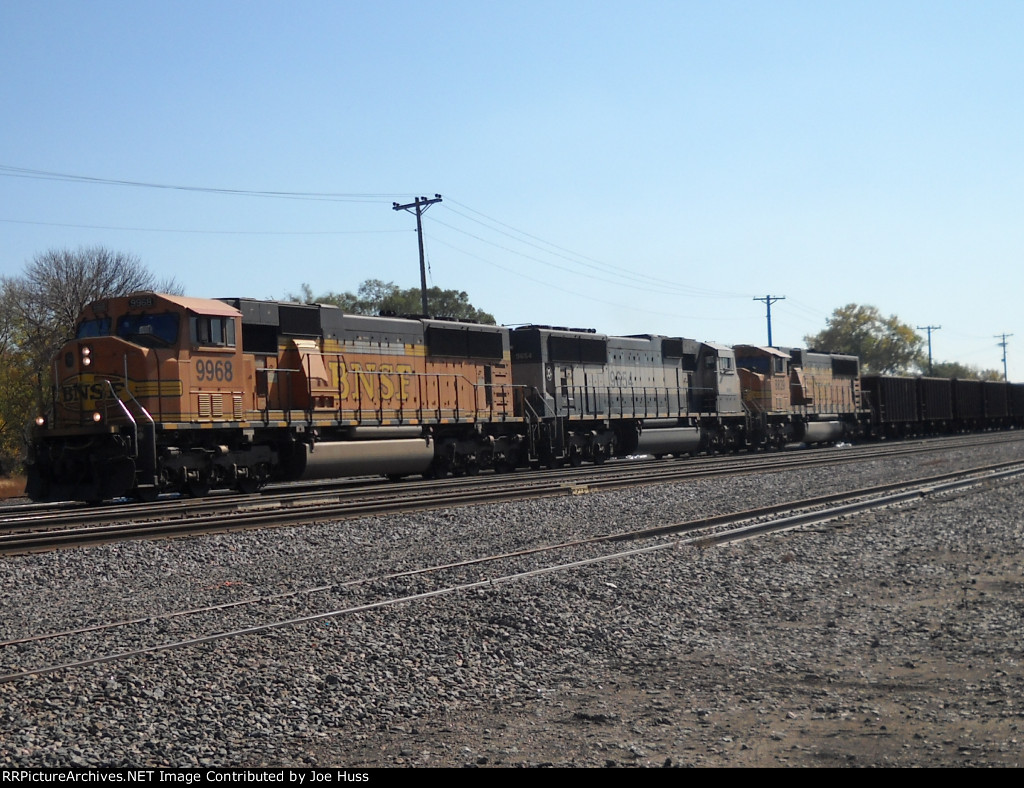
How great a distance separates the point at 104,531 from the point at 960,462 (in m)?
20.6

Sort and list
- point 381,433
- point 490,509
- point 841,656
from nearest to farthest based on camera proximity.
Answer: point 841,656 < point 490,509 < point 381,433

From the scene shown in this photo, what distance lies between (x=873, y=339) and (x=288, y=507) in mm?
99139

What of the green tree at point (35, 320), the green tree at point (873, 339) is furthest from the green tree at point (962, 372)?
the green tree at point (35, 320)

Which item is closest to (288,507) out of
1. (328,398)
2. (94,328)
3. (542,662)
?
(328,398)

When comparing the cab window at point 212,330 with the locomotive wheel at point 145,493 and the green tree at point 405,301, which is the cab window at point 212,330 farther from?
the green tree at point 405,301

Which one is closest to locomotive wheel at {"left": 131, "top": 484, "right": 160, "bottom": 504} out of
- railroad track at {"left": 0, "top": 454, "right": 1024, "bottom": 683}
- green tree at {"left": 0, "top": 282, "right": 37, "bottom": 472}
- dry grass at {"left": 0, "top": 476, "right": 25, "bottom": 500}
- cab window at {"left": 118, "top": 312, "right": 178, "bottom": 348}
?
cab window at {"left": 118, "top": 312, "right": 178, "bottom": 348}

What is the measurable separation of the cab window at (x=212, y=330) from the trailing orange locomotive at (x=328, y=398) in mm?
20

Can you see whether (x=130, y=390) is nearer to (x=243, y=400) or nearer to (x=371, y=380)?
(x=243, y=400)

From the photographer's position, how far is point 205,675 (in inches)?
222

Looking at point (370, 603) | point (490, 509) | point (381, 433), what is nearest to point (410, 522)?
point (490, 509)

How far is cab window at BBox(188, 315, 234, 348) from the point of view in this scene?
16312mm

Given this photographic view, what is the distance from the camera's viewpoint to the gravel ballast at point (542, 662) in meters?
4.54

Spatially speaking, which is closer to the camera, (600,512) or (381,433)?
(600,512)

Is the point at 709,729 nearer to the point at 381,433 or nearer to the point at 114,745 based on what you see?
the point at 114,745
